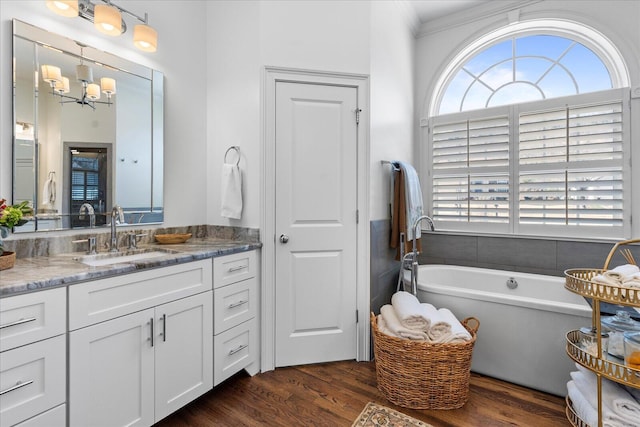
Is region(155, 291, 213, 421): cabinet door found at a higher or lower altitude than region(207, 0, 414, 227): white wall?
lower

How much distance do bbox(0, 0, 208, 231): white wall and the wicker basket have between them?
5.81 feet

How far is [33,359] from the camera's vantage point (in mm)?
1152

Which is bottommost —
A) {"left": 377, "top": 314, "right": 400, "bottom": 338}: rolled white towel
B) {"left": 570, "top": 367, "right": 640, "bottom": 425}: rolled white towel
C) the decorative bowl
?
{"left": 570, "top": 367, "right": 640, "bottom": 425}: rolled white towel

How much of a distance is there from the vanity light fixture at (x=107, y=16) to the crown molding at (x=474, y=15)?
2613mm

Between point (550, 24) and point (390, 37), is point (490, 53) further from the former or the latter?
point (390, 37)

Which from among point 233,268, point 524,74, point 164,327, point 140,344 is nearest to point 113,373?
point 140,344

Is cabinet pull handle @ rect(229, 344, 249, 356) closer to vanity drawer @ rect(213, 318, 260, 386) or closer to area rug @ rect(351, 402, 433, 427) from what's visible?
vanity drawer @ rect(213, 318, 260, 386)

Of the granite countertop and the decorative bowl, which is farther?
the decorative bowl

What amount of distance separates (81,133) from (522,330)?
2.93 meters

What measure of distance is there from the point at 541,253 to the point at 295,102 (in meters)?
2.42

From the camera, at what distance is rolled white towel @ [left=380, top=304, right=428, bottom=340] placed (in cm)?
190

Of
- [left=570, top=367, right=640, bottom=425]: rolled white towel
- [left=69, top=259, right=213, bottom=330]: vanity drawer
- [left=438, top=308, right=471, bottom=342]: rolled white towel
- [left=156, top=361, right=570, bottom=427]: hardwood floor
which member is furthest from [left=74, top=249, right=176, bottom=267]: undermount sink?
[left=570, top=367, right=640, bottom=425]: rolled white towel

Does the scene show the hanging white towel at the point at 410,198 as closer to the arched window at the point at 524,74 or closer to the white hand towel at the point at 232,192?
the arched window at the point at 524,74

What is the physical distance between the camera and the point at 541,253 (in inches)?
109
